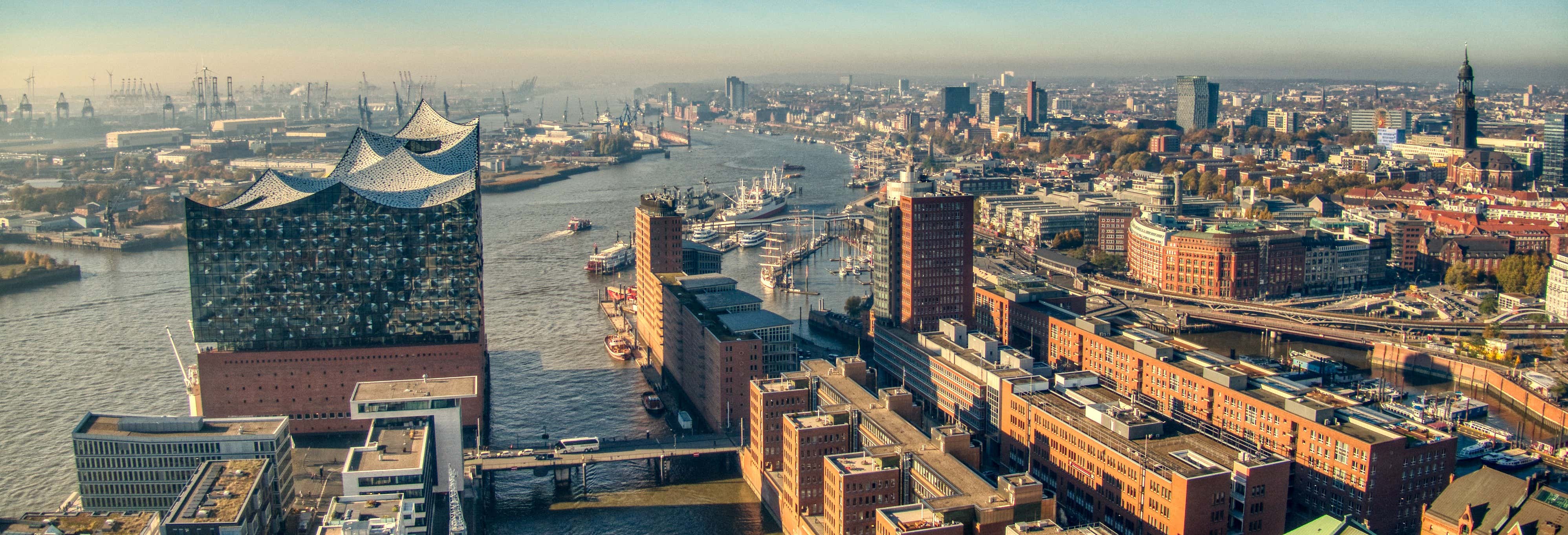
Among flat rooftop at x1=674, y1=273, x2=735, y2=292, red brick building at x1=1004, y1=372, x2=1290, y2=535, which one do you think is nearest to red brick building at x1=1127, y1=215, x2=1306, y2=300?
flat rooftop at x1=674, y1=273, x2=735, y2=292

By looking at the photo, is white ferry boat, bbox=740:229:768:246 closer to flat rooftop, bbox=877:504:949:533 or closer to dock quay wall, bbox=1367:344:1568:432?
dock quay wall, bbox=1367:344:1568:432

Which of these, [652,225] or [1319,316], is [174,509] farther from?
Answer: [1319,316]

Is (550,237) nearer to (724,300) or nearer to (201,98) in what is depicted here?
(724,300)

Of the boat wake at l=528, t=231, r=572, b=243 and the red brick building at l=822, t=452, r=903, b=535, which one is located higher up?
the boat wake at l=528, t=231, r=572, b=243

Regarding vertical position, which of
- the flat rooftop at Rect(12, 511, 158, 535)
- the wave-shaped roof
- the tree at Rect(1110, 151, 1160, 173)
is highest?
the wave-shaped roof

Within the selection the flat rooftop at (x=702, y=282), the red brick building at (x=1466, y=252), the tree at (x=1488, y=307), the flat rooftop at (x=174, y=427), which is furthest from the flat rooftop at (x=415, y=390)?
the red brick building at (x=1466, y=252)

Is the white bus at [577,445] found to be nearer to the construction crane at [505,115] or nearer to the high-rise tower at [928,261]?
the high-rise tower at [928,261]

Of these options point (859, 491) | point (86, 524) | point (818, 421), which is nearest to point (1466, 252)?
point (818, 421)
